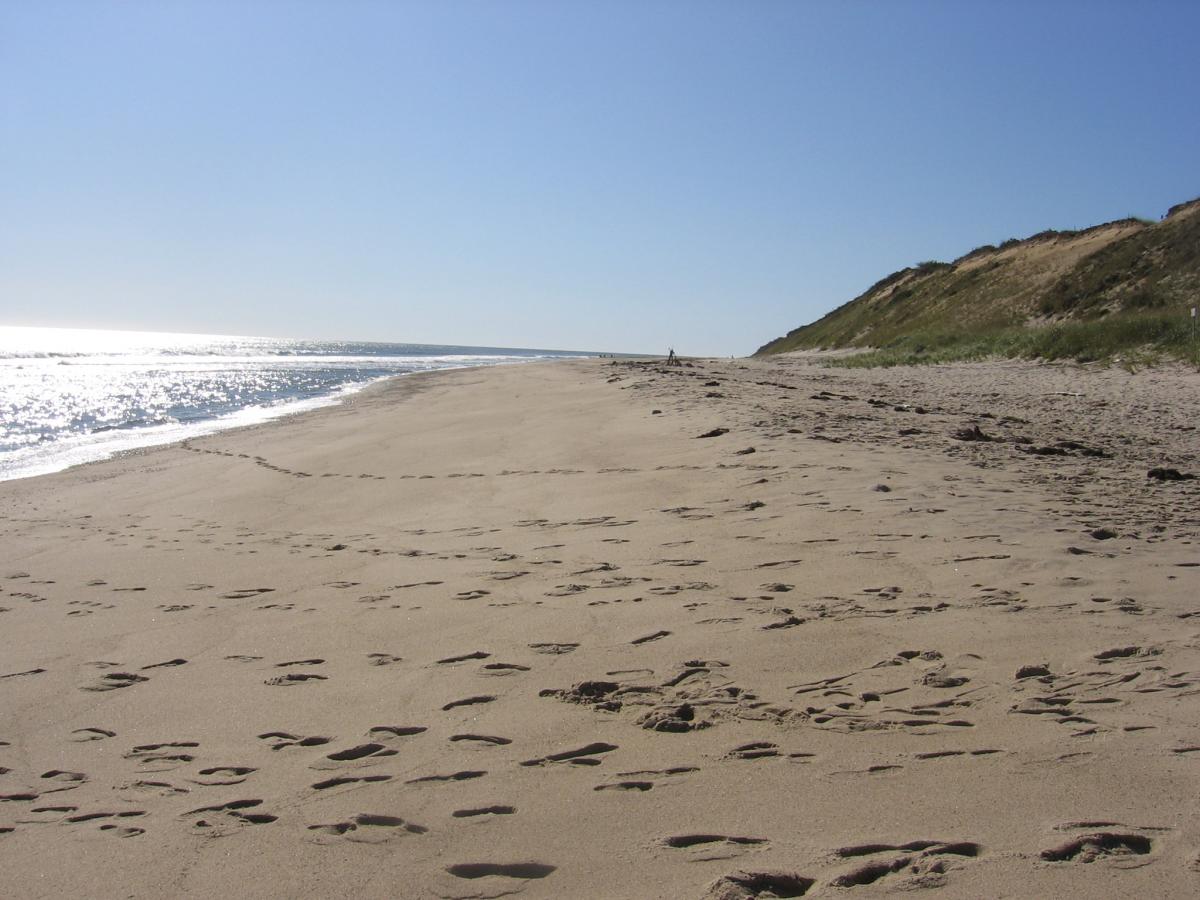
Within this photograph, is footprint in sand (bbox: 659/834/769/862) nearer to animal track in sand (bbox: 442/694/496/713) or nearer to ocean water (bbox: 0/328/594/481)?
animal track in sand (bbox: 442/694/496/713)

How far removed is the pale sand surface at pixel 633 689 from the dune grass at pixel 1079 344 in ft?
40.3

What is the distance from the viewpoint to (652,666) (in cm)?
378

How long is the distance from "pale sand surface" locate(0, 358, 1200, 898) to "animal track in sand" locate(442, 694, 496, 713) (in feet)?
0.19

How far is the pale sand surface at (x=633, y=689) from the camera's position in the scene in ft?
7.94

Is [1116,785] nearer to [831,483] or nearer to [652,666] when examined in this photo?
[652,666]

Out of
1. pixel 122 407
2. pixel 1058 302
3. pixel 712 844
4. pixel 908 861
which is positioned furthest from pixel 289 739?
pixel 1058 302

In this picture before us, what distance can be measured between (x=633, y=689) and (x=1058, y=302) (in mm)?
30809

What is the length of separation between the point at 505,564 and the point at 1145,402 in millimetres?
12462

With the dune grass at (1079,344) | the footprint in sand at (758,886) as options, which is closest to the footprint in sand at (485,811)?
the footprint in sand at (758,886)

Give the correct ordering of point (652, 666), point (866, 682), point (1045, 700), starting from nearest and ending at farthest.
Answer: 1. point (1045, 700)
2. point (866, 682)
3. point (652, 666)

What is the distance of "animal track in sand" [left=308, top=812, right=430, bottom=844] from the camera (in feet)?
8.48

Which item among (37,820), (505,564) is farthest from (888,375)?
(37,820)

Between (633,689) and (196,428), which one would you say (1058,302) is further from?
(633,689)

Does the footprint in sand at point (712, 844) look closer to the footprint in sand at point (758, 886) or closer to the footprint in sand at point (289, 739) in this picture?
the footprint in sand at point (758, 886)
